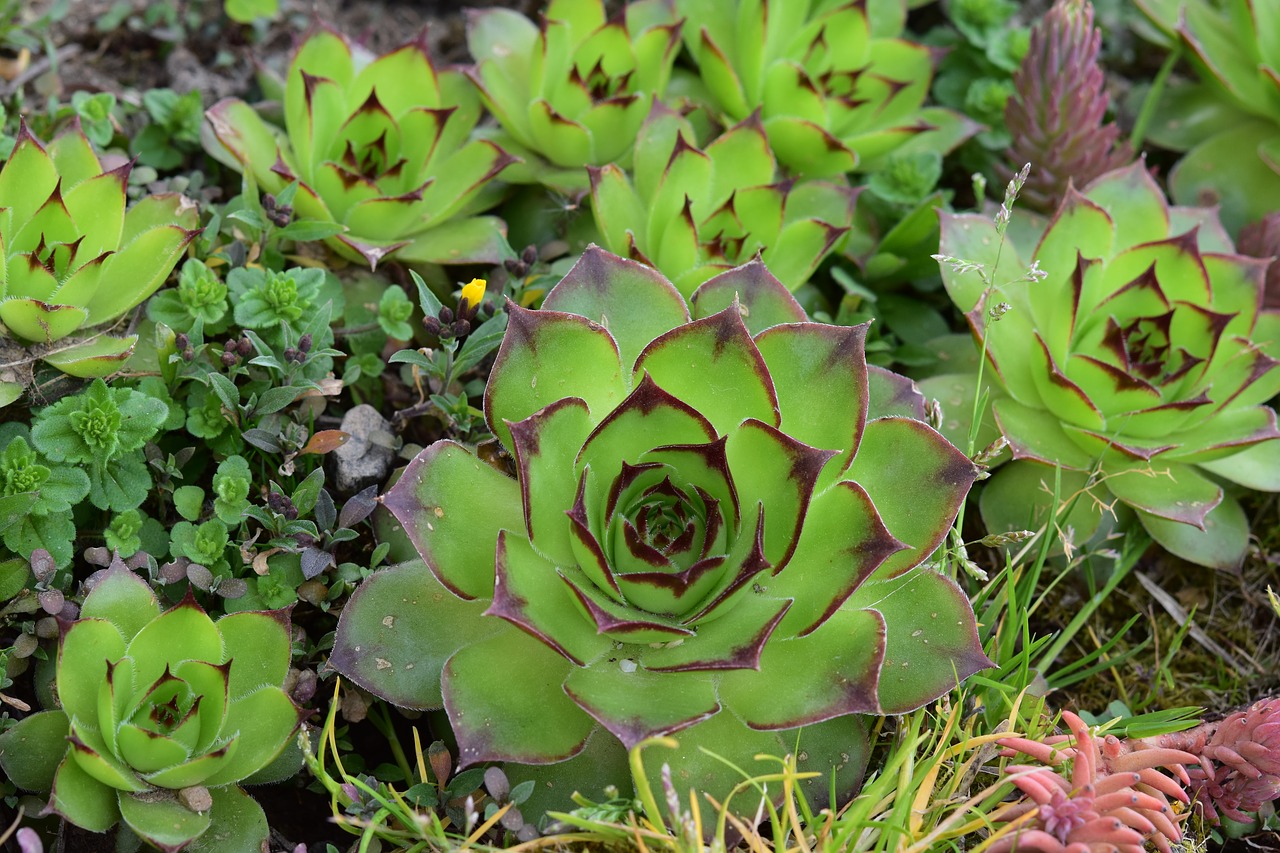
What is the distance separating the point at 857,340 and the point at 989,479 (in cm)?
72

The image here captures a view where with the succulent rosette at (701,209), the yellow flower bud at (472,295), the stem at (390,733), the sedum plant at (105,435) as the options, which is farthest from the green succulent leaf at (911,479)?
the sedum plant at (105,435)

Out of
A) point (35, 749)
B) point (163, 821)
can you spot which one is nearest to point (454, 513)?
point (163, 821)

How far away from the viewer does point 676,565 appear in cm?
164

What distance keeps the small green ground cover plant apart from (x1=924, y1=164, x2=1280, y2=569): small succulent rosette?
0.04 ft

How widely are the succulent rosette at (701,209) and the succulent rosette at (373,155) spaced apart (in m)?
0.26

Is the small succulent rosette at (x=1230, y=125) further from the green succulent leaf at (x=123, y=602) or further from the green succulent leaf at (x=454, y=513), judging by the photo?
the green succulent leaf at (x=123, y=602)

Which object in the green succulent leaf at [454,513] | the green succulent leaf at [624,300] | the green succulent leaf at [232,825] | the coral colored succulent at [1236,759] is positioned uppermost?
the green succulent leaf at [624,300]

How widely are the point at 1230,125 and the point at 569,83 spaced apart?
5.77ft

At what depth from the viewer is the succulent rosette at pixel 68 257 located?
5.97 feet

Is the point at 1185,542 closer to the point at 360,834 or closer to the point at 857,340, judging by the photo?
the point at 857,340

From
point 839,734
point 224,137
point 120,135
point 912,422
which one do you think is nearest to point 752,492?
point 912,422

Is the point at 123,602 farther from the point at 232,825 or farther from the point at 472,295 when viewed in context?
the point at 472,295

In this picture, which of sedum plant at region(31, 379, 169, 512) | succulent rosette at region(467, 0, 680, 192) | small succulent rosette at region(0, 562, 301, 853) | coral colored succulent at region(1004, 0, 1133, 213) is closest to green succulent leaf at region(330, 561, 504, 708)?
small succulent rosette at region(0, 562, 301, 853)

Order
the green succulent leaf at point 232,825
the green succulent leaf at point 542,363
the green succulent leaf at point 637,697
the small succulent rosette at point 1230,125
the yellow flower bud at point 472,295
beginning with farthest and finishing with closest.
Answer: the small succulent rosette at point 1230,125
the yellow flower bud at point 472,295
the green succulent leaf at point 542,363
the green succulent leaf at point 232,825
the green succulent leaf at point 637,697
